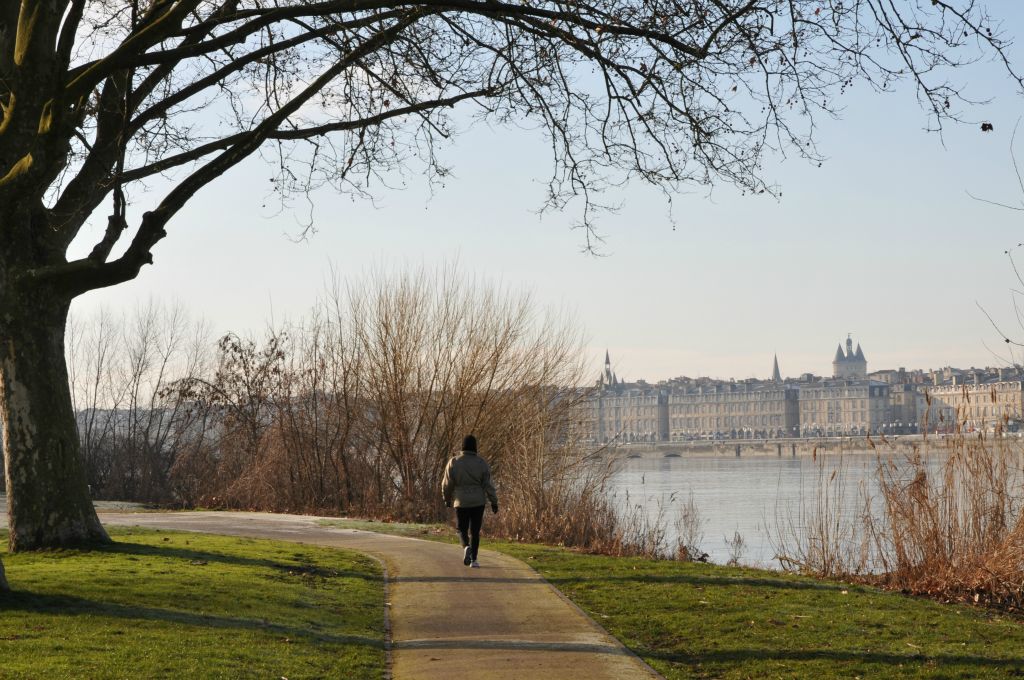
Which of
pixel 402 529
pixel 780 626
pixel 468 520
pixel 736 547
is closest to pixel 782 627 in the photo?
pixel 780 626

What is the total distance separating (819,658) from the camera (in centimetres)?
919

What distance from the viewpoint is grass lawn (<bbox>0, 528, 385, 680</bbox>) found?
833 cm

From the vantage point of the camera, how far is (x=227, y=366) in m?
30.0

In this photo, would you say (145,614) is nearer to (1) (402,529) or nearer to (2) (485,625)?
(2) (485,625)

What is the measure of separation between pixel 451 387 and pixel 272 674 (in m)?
18.6

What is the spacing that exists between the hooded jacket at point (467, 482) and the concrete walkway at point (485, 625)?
0.78 meters

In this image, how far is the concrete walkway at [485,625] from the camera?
845 centimetres

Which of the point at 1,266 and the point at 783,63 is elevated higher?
the point at 783,63

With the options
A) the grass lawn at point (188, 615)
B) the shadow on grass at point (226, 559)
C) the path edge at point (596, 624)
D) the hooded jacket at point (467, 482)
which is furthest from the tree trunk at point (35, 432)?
the path edge at point (596, 624)

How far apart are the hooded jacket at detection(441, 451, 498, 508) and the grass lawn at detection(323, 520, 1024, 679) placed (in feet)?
3.82

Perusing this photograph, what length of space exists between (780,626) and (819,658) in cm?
134

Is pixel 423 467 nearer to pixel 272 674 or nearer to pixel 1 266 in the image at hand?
pixel 1 266

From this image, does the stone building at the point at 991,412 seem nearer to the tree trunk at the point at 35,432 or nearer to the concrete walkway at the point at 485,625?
the concrete walkway at the point at 485,625

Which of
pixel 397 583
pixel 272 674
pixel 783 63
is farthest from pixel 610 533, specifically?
pixel 272 674
